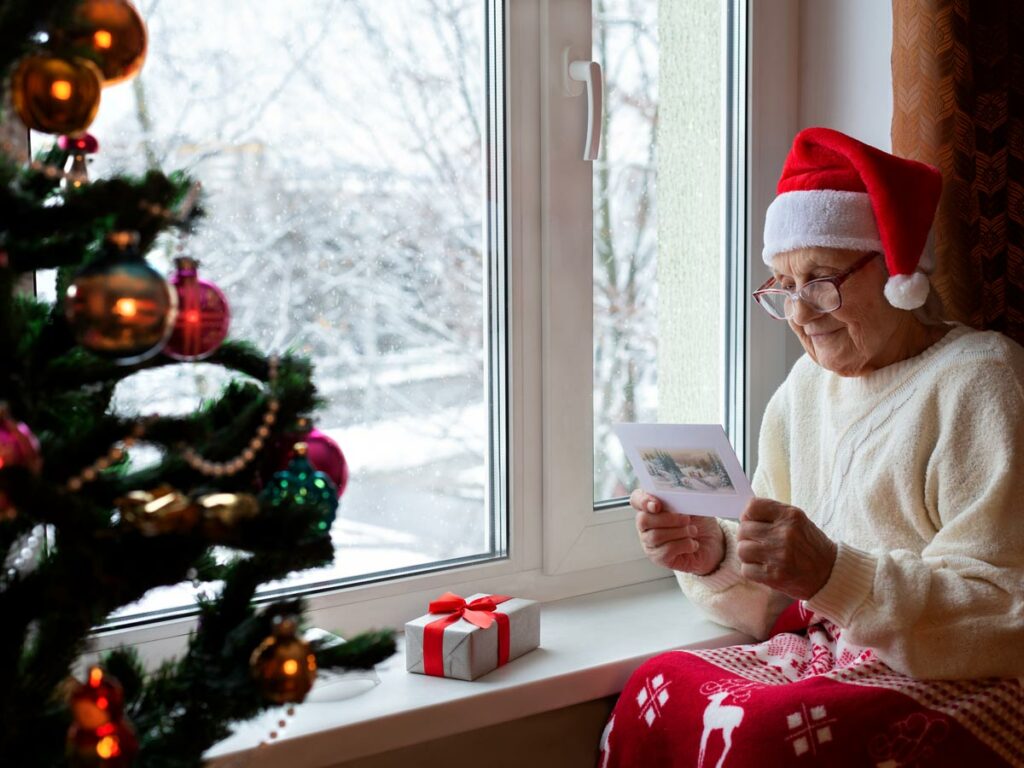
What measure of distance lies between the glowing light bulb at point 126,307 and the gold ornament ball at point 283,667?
0.31 m

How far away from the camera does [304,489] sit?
99 cm

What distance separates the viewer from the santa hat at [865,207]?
4.98ft

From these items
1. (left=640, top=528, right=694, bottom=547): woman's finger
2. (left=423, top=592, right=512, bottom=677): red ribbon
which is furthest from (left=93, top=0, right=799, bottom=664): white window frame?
(left=640, top=528, right=694, bottom=547): woman's finger

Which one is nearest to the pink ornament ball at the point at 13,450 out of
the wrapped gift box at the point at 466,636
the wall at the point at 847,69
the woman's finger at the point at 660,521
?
the wrapped gift box at the point at 466,636

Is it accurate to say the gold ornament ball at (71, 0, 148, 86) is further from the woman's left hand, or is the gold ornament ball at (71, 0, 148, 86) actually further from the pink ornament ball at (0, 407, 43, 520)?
the woman's left hand

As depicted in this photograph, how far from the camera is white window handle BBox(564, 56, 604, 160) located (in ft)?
5.94

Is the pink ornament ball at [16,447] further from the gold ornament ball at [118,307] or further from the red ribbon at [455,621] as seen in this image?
the red ribbon at [455,621]

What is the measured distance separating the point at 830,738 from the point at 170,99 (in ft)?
4.01

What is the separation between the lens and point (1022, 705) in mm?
1459

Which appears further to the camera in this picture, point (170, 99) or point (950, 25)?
point (950, 25)

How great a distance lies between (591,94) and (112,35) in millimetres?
1067

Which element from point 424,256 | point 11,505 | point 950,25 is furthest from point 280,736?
point 950,25

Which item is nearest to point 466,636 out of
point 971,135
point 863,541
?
point 863,541

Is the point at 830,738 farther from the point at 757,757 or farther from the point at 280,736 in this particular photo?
the point at 280,736
